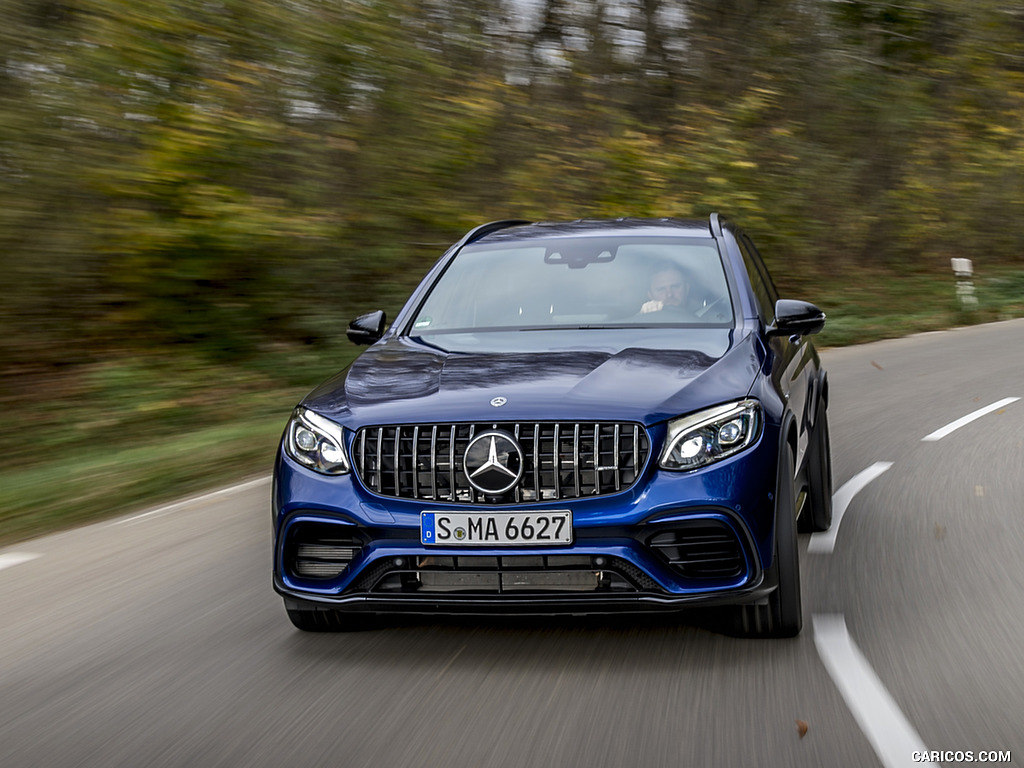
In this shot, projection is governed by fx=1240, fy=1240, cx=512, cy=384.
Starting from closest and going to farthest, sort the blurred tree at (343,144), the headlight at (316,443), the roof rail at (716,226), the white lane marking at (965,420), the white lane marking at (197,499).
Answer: the headlight at (316,443) → the roof rail at (716,226) → the white lane marking at (197,499) → the white lane marking at (965,420) → the blurred tree at (343,144)

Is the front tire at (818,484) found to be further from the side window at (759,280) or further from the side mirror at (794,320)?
the side mirror at (794,320)

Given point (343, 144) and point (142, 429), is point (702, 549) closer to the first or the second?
point (142, 429)

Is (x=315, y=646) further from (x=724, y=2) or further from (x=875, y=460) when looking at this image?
(x=724, y=2)

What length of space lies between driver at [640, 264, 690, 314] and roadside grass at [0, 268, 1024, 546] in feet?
12.9

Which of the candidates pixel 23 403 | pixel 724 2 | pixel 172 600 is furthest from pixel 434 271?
pixel 724 2

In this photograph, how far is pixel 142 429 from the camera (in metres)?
11.7

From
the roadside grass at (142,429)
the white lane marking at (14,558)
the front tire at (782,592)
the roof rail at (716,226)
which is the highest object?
the roof rail at (716,226)

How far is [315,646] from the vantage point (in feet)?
14.8

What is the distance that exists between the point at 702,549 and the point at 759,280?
242 centimetres

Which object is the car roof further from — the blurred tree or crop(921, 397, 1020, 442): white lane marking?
the blurred tree

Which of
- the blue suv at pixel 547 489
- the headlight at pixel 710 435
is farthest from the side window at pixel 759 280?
the headlight at pixel 710 435

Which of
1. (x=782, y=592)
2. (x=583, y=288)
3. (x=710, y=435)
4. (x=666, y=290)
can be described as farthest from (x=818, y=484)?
(x=710, y=435)

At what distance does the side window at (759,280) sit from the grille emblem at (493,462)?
1887 mm

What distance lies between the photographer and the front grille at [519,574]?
4066mm
